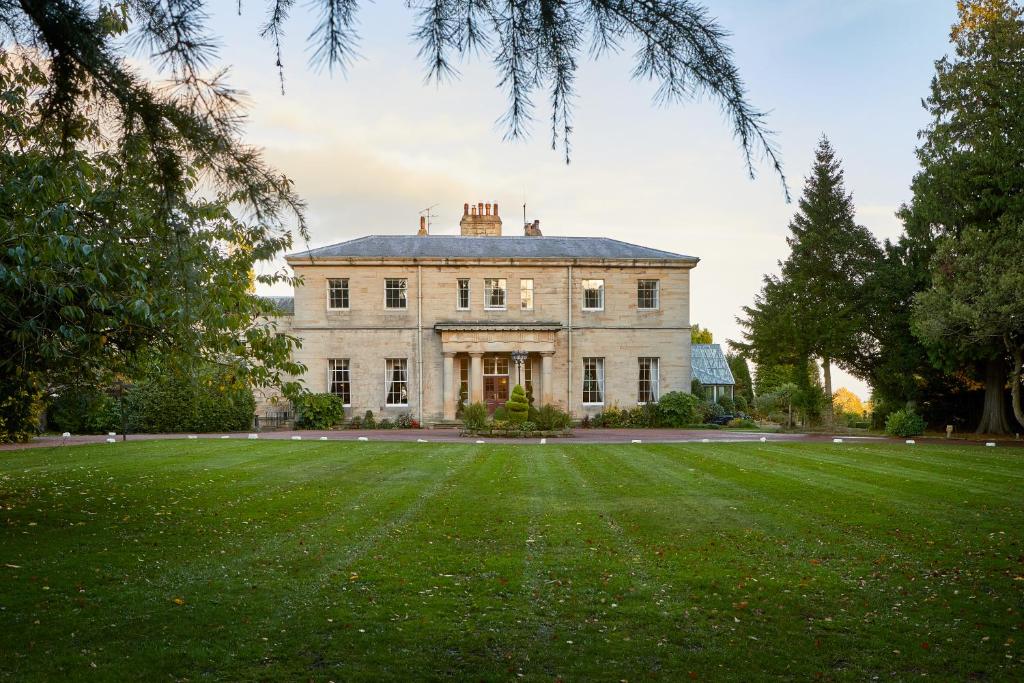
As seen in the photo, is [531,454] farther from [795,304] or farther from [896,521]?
[795,304]

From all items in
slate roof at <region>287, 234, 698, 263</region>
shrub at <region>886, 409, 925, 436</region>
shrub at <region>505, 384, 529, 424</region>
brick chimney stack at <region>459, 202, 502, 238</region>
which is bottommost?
shrub at <region>886, 409, 925, 436</region>

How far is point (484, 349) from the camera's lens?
34375 mm

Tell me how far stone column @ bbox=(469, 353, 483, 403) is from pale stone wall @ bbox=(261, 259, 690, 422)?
0.89m

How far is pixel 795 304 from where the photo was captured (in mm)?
34031

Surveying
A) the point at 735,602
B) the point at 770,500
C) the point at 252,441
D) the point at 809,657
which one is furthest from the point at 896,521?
the point at 252,441

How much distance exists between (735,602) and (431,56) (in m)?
5.55

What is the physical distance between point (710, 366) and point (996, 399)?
17502mm

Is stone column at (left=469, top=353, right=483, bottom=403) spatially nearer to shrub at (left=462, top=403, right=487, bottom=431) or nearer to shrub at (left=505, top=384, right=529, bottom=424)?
shrub at (left=505, top=384, right=529, bottom=424)

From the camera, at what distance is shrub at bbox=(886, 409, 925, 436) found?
28688mm

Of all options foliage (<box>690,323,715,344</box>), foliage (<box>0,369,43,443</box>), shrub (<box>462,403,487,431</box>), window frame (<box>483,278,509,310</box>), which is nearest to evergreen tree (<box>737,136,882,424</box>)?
window frame (<box>483,278,509,310</box>)

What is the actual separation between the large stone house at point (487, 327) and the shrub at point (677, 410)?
4.67 ft

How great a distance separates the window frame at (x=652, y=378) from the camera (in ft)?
116

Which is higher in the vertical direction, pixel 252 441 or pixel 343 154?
pixel 343 154

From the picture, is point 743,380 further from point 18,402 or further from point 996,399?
point 18,402
